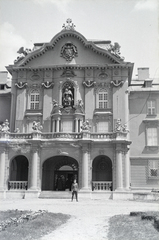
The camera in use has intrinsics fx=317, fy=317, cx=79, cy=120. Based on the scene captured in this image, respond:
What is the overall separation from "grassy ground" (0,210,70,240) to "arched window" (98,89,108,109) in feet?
73.6

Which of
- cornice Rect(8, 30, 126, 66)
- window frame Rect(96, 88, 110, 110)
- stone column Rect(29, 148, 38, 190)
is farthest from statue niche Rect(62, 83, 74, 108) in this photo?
stone column Rect(29, 148, 38, 190)

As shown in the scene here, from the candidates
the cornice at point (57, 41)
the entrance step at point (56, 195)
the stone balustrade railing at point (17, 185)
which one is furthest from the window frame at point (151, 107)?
the stone balustrade railing at point (17, 185)

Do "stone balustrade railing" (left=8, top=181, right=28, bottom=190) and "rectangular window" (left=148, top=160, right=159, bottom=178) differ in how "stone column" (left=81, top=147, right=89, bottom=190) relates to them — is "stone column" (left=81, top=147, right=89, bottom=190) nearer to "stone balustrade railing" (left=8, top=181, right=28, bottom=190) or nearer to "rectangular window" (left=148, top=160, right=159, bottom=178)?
"stone balustrade railing" (left=8, top=181, right=28, bottom=190)

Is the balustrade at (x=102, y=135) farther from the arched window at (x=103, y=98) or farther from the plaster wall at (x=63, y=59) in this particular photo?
the plaster wall at (x=63, y=59)

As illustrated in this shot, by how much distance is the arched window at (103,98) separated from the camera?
121ft

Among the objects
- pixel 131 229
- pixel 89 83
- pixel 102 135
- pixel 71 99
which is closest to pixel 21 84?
pixel 71 99

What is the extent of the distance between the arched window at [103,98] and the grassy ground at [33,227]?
22.4 meters

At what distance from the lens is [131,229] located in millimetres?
12758

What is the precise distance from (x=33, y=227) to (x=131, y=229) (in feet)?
12.9

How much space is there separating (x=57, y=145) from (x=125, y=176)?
24.1ft

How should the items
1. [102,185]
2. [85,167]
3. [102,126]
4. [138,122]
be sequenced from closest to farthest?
[85,167] < [102,185] < [102,126] < [138,122]

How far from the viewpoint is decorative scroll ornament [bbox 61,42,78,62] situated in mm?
37844

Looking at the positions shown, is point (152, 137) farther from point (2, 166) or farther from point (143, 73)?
point (2, 166)

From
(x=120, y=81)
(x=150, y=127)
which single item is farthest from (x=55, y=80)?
(x=150, y=127)
